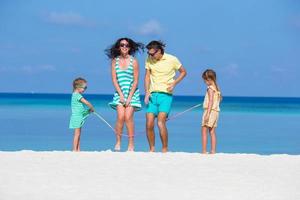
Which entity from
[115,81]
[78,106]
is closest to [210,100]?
[115,81]

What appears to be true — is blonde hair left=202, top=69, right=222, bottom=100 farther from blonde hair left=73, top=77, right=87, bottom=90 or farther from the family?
blonde hair left=73, top=77, right=87, bottom=90

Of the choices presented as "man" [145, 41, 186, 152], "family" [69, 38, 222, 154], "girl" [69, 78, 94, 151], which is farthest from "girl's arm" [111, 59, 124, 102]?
"girl" [69, 78, 94, 151]

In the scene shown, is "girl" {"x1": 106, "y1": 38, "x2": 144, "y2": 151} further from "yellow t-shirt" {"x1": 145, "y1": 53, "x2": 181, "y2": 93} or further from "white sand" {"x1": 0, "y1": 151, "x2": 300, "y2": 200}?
"white sand" {"x1": 0, "y1": 151, "x2": 300, "y2": 200}

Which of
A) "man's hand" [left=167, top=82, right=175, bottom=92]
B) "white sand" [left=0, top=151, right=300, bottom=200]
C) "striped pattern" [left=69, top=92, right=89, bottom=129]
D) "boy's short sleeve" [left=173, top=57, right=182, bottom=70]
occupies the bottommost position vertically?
"white sand" [left=0, top=151, right=300, bottom=200]

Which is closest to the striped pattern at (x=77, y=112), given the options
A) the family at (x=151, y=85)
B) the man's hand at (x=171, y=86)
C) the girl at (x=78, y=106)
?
the girl at (x=78, y=106)

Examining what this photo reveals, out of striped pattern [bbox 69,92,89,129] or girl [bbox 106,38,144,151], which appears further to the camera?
striped pattern [bbox 69,92,89,129]

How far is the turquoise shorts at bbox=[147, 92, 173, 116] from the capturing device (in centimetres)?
1192

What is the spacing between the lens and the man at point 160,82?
11.9 meters

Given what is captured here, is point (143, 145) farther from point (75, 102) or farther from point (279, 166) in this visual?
point (279, 166)

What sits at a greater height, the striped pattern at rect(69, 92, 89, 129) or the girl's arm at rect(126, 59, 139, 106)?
the girl's arm at rect(126, 59, 139, 106)

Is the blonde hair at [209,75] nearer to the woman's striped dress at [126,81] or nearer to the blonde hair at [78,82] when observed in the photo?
the woman's striped dress at [126,81]

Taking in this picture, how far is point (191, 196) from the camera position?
27.7 feet

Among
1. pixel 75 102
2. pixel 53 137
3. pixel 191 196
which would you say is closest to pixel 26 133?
pixel 53 137

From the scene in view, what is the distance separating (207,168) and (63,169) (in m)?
1.70
